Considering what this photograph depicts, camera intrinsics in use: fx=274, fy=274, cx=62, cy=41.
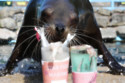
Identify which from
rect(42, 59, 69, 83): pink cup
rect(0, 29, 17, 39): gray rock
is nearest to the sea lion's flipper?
rect(42, 59, 69, 83): pink cup

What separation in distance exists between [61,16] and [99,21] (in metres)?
9.33

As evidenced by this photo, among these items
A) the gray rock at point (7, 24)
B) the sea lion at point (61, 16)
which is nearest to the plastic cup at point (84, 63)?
the sea lion at point (61, 16)

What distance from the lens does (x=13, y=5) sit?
14391 mm

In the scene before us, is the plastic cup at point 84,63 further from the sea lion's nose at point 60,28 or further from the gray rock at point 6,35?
the gray rock at point 6,35

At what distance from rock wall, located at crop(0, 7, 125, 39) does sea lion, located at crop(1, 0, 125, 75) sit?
661 cm

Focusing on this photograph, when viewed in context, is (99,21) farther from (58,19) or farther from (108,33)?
(58,19)

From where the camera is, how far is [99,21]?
1229cm

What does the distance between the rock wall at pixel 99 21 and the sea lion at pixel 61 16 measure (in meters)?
6.61

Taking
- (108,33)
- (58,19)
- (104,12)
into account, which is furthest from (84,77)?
(104,12)

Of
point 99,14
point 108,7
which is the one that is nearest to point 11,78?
point 99,14

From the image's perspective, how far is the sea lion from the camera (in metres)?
3.29

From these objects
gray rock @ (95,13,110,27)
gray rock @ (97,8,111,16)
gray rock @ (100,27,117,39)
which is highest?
gray rock @ (97,8,111,16)

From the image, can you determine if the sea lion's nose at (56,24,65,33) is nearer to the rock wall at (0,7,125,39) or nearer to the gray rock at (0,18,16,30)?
the rock wall at (0,7,125,39)

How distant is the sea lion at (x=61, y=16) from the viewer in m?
3.29
